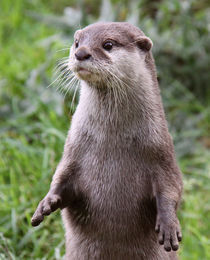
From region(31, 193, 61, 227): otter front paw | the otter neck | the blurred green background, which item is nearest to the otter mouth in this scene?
the otter neck

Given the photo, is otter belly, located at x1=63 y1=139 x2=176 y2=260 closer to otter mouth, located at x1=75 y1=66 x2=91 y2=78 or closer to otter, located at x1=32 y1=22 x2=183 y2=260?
otter, located at x1=32 y1=22 x2=183 y2=260

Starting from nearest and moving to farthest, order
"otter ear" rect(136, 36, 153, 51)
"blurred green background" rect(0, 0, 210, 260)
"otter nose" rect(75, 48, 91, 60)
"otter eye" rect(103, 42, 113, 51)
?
1. "otter nose" rect(75, 48, 91, 60)
2. "otter eye" rect(103, 42, 113, 51)
3. "otter ear" rect(136, 36, 153, 51)
4. "blurred green background" rect(0, 0, 210, 260)

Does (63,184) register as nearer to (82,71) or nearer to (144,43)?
(82,71)

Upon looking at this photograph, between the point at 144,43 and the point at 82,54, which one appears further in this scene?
the point at 144,43

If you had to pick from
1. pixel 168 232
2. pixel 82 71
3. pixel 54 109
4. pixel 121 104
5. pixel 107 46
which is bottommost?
pixel 168 232

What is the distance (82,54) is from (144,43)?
39 cm

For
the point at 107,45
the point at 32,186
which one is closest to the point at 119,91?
the point at 107,45

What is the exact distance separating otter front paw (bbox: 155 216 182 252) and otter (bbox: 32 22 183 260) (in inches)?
0.9

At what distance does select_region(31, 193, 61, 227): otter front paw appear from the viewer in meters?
2.52

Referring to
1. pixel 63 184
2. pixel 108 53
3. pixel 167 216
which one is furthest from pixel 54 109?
pixel 167 216

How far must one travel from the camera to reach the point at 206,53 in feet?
18.1

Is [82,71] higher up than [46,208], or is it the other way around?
[82,71]

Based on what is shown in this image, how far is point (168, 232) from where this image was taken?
8.21ft

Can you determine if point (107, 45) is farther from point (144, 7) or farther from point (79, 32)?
point (144, 7)
